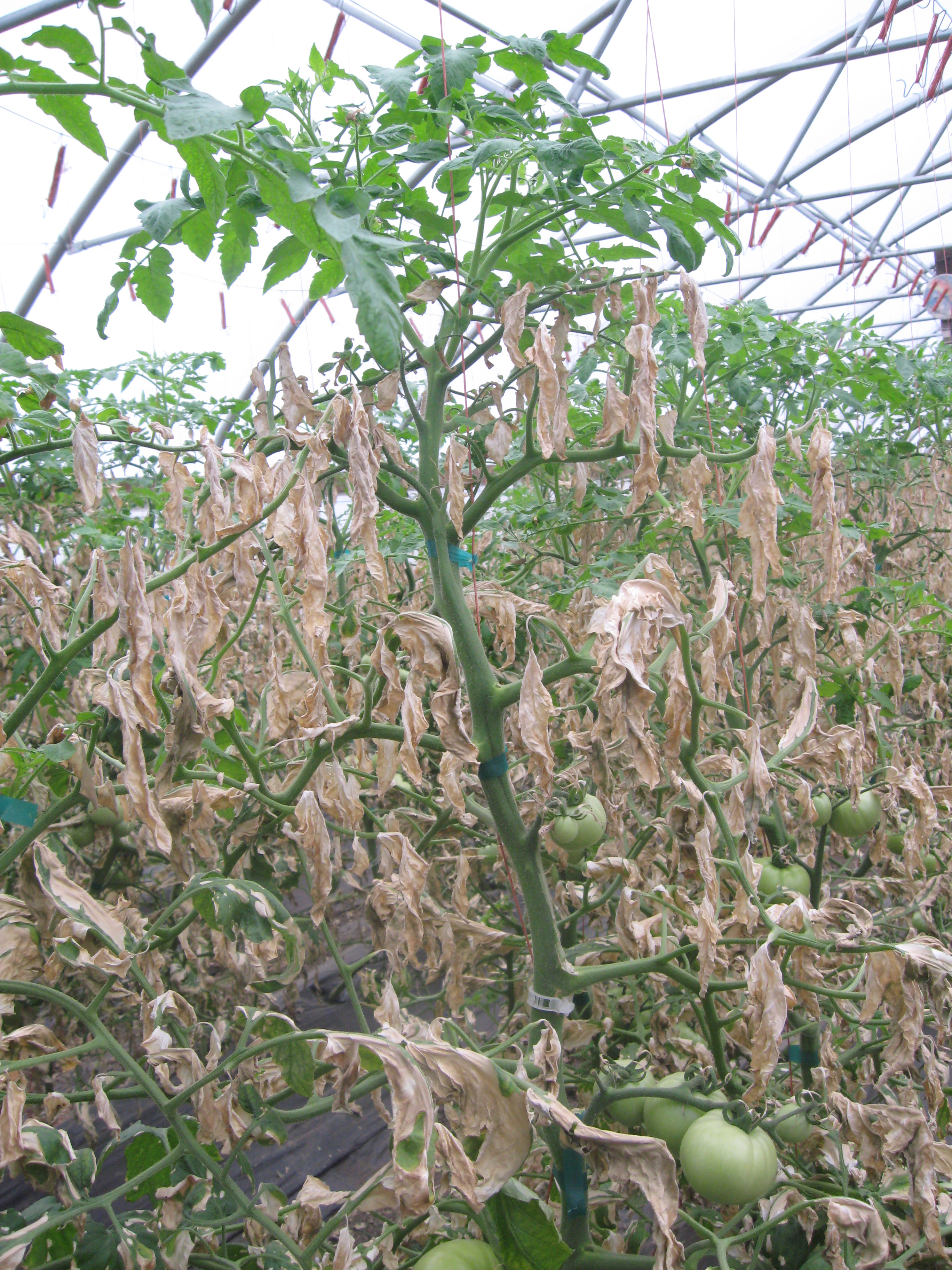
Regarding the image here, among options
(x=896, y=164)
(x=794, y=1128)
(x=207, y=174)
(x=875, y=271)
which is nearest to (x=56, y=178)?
(x=207, y=174)

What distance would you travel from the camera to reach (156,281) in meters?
1.10

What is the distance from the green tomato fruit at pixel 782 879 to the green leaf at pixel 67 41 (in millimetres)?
1263

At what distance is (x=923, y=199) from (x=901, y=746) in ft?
24.1

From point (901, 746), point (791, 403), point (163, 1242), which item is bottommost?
point (163, 1242)

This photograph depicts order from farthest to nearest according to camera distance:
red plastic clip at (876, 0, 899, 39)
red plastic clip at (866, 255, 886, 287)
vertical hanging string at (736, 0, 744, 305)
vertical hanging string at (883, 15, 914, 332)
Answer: vertical hanging string at (883, 15, 914, 332) → red plastic clip at (866, 255, 886, 287) → vertical hanging string at (736, 0, 744, 305) → red plastic clip at (876, 0, 899, 39)

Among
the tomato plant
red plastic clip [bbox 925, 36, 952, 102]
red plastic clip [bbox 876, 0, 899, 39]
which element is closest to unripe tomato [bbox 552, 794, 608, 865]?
the tomato plant

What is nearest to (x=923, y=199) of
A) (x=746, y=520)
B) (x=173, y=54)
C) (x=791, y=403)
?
(x=173, y=54)

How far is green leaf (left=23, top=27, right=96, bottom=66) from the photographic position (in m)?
0.83

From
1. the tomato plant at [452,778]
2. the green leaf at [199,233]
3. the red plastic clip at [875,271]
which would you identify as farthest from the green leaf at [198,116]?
the red plastic clip at [875,271]

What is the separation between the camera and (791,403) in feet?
7.07

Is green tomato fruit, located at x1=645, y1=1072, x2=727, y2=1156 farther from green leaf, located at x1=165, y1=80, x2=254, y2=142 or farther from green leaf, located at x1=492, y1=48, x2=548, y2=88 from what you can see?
green leaf, located at x1=492, y1=48, x2=548, y2=88

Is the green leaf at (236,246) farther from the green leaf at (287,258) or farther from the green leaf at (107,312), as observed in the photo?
the green leaf at (107,312)

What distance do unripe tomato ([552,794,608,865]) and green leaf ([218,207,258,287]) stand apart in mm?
817

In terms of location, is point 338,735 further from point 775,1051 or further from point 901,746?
point 901,746
